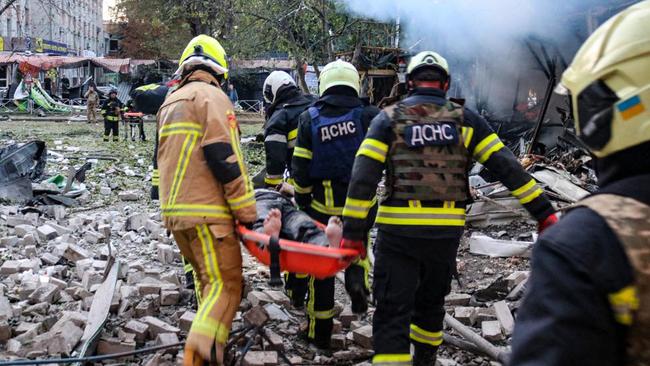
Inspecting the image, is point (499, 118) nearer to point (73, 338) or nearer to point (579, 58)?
point (73, 338)

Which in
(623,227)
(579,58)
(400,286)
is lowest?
(400,286)

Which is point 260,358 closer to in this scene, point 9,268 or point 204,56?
point 204,56

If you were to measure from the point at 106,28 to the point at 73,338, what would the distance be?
68.8 meters

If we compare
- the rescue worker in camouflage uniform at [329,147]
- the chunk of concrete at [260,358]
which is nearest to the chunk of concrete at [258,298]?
the rescue worker in camouflage uniform at [329,147]

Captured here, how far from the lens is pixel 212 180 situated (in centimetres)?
356

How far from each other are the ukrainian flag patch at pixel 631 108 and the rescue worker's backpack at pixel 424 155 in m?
2.12

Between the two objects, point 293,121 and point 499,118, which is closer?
point 293,121

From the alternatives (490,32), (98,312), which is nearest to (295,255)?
(98,312)

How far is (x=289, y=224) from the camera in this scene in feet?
12.9

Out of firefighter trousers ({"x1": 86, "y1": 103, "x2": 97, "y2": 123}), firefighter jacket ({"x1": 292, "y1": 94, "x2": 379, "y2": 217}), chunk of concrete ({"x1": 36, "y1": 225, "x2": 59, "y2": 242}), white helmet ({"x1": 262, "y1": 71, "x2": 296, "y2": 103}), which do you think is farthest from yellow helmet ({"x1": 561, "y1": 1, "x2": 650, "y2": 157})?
firefighter trousers ({"x1": 86, "y1": 103, "x2": 97, "y2": 123})

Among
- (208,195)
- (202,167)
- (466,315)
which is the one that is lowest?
(466,315)

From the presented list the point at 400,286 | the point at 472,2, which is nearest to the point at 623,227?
the point at 400,286

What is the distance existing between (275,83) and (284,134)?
20.4 inches

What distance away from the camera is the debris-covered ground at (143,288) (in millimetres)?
4223
